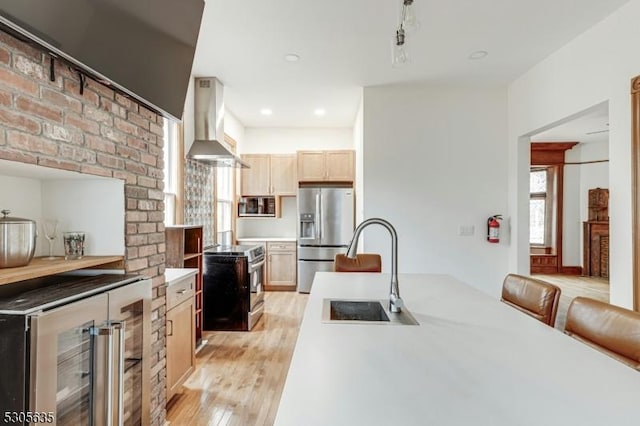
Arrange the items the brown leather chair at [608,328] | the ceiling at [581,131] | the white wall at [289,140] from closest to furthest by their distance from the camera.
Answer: the brown leather chair at [608,328]
the ceiling at [581,131]
the white wall at [289,140]

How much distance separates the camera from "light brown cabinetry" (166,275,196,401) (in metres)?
2.28

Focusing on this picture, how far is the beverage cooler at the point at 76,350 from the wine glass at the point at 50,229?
0.17m

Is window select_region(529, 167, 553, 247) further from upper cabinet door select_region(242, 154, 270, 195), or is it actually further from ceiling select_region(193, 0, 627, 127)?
upper cabinet door select_region(242, 154, 270, 195)

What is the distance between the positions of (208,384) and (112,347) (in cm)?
144

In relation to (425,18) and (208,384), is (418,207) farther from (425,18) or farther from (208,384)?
(208,384)

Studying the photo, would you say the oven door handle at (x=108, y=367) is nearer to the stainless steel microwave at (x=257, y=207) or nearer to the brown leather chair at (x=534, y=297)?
the brown leather chair at (x=534, y=297)

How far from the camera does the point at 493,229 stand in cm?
405

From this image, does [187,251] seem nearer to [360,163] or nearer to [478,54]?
[360,163]

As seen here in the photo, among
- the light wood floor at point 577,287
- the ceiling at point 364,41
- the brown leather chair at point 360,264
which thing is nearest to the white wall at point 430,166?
the ceiling at point 364,41

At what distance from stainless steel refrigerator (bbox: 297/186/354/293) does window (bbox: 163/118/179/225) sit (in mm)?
2294

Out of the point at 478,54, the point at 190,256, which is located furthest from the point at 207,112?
the point at 478,54

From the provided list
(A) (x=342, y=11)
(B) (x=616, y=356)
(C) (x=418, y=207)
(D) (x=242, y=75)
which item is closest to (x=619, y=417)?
(B) (x=616, y=356)

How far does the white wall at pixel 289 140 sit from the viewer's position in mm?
6227

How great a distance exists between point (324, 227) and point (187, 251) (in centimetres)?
246
